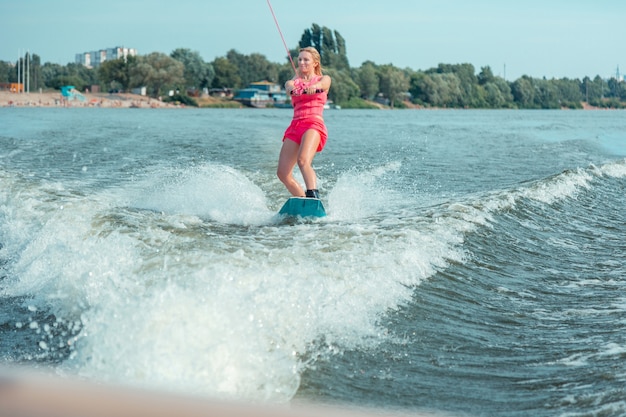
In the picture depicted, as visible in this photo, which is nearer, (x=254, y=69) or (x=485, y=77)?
(x=485, y=77)

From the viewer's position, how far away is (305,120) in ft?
27.0

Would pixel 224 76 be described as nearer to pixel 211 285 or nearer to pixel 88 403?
pixel 211 285

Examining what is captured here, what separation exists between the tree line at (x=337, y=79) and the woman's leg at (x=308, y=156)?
89572mm

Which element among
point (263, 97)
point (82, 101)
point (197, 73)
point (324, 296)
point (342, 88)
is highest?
point (197, 73)

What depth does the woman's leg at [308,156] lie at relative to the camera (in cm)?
796

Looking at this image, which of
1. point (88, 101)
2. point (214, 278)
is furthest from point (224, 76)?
point (214, 278)

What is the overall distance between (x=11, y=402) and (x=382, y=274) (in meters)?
4.83

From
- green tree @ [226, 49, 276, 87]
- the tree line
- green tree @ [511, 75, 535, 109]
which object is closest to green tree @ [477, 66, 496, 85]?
the tree line

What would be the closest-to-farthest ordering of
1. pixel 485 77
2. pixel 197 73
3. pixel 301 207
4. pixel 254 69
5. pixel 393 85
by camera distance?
pixel 301 207
pixel 393 85
pixel 197 73
pixel 485 77
pixel 254 69

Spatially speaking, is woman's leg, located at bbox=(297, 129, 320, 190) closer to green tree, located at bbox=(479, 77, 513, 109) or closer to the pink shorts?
the pink shorts

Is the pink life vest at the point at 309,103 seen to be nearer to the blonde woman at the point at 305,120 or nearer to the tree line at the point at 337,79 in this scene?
the blonde woman at the point at 305,120

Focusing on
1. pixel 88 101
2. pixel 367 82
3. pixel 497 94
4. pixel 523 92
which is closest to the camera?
pixel 88 101

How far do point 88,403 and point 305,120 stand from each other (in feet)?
25.2

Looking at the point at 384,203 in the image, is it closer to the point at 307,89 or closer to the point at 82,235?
the point at 307,89
